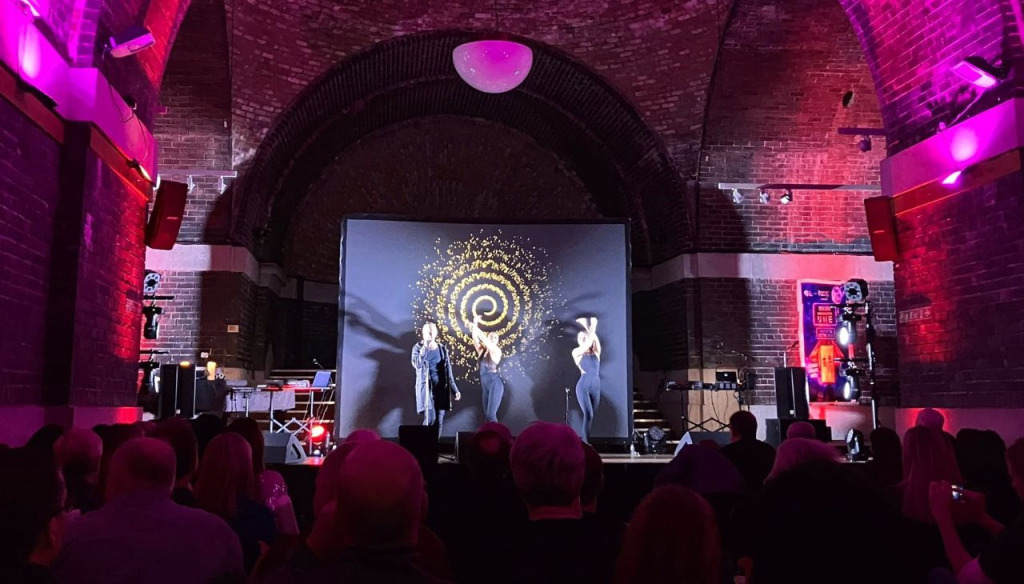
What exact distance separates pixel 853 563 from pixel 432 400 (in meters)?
10.5

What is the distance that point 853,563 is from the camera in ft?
6.42

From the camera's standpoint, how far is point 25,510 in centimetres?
192

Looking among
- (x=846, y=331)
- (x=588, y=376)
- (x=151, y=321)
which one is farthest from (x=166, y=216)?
(x=846, y=331)

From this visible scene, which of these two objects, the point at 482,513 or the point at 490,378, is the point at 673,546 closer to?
the point at 482,513

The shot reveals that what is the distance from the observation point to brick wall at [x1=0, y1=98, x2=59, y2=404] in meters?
5.99

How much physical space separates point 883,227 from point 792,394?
3558 mm

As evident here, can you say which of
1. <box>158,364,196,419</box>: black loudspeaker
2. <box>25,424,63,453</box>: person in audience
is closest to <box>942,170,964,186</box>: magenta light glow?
<box>25,424,63,453</box>: person in audience

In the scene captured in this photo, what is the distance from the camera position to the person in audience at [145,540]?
2301 mm

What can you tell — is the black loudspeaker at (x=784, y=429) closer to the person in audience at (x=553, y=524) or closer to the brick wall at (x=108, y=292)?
the person in audience at (x=553, y=524)

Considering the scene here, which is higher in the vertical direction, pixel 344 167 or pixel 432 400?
pixel 344 167

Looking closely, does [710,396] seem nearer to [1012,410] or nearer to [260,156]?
[1012,410]

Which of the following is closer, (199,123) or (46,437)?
(46,437)

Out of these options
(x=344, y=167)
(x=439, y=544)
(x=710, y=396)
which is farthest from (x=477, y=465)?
(x=344, y=167)

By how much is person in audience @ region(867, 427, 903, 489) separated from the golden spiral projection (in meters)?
9.47
